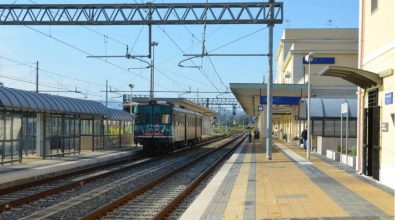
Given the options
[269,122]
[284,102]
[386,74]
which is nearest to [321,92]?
[284,102]

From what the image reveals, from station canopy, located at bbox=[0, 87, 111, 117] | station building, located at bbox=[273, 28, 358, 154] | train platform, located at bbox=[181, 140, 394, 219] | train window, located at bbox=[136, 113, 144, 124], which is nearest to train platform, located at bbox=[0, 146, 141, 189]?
station canopy, located at bbox=[0, 87, 111, 117]

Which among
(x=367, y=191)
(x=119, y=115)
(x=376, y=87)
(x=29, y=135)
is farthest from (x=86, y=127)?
(x=367, y=191)

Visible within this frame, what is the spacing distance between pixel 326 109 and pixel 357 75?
1803 cm

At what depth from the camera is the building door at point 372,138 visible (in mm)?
14672

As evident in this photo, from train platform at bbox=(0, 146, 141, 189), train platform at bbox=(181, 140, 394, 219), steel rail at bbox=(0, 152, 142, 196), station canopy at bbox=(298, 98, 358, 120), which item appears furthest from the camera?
station canopy at bbox=(298, 98, 358, 120)

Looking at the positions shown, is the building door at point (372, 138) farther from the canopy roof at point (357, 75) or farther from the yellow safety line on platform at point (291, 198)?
the yellow safety line on platform at point (291, 198)

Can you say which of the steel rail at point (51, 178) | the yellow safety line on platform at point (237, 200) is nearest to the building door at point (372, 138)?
the yellow safety line on platform at point (237, 200)

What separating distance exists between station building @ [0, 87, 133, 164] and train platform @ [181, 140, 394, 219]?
856cm

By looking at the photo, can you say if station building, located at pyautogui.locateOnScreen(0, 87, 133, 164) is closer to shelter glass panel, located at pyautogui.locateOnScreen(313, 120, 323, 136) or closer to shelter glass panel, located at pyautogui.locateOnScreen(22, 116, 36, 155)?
shelter glass panel, located at pyautogui.locateOnScreen(22, 116, 36, 155)

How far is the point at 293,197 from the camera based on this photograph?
1202 cm

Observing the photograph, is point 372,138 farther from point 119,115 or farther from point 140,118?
point 119,115

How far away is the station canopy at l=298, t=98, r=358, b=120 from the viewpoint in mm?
32188

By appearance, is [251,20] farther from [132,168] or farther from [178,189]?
[178,189]

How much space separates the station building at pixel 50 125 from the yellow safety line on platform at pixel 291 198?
9718 mm
